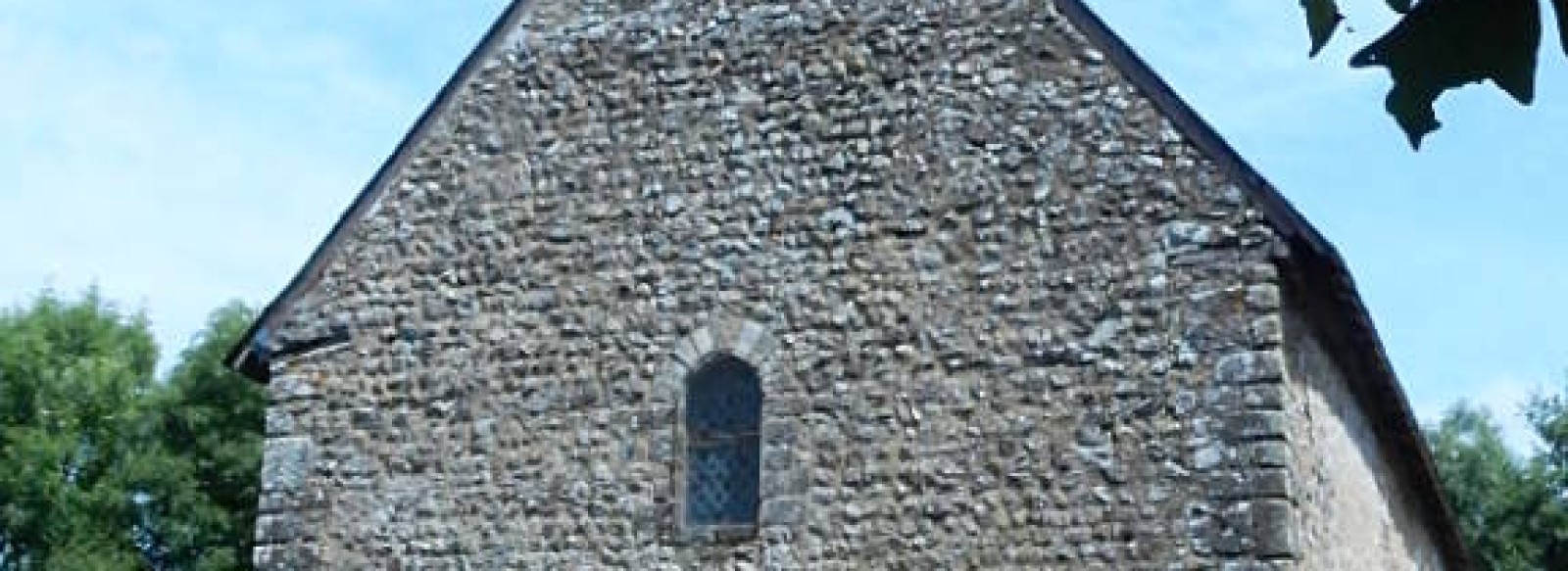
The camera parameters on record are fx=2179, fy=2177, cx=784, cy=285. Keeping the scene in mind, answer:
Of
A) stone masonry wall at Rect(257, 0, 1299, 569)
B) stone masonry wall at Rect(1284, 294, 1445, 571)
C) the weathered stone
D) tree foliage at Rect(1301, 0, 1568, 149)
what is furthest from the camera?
the weathered stone

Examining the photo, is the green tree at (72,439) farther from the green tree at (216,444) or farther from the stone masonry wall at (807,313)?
the stone masonry wall at (807,313)

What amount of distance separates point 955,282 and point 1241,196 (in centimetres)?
167

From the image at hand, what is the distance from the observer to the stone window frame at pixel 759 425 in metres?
12.5

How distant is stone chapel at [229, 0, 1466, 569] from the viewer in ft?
38.9

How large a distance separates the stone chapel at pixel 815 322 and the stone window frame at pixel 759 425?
24mm

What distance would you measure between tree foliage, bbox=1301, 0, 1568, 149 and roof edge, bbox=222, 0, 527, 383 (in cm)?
1152

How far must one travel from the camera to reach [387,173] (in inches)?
555

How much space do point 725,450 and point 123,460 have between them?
66.1 ft

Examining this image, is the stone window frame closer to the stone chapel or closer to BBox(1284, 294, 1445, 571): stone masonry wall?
the stone chapel

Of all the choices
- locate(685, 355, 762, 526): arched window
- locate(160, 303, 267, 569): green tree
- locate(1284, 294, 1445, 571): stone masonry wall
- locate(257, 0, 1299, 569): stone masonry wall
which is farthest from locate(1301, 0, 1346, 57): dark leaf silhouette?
locate(160, 303, 267, 569): green tree

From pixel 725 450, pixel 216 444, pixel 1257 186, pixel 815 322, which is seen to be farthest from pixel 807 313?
pixel 216 444

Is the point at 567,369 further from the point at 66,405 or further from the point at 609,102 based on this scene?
the point at 66,405

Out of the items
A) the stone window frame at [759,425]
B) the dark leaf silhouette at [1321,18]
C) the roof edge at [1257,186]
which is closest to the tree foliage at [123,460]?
the stone window frame at [759,425]

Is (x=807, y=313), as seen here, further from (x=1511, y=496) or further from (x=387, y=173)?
(x=1511, y=496)
